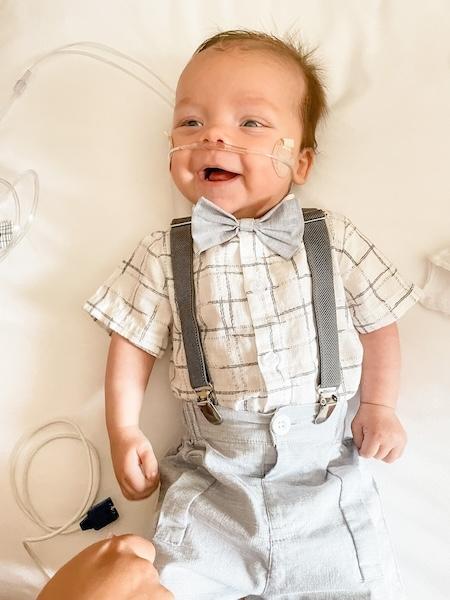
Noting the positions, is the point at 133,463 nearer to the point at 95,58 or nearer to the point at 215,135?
the point at 215,135

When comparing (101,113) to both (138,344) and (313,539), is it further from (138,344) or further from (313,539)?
(313,539)

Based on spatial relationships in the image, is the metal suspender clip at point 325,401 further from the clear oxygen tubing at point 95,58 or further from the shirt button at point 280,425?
the clear oxygen tubing at point 95,58

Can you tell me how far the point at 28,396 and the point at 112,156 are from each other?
0.46 metres

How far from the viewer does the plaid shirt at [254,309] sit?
3.25 ft

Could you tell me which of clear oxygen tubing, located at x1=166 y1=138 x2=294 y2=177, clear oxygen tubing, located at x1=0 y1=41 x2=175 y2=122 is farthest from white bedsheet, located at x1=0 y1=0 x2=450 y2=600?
clear oxygen tubing, located at x1=166 y1=138 x2=294 y2=177

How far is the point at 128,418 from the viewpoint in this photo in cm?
104

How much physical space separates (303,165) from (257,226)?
16 cm

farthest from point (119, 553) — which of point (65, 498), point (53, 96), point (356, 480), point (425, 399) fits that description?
point (53, 96)

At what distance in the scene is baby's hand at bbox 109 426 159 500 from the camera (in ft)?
3.31

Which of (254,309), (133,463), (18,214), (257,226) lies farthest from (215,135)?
(133,463)

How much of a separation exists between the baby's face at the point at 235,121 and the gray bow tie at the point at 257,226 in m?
0.02

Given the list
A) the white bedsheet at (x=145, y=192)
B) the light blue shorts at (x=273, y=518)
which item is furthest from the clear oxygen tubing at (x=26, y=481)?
the light blue shorts at (x=273, y=518)

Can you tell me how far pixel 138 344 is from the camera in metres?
1.05

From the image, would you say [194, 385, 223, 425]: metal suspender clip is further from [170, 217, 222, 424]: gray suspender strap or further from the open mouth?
the open mouth
